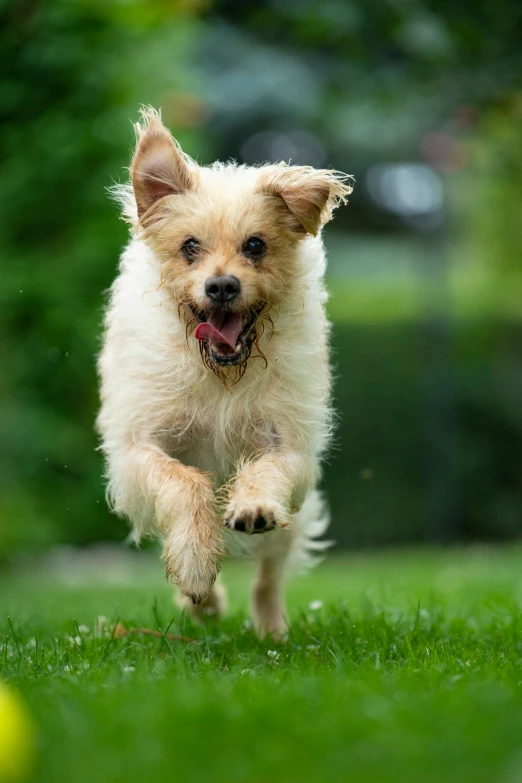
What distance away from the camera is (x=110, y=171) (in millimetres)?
10492

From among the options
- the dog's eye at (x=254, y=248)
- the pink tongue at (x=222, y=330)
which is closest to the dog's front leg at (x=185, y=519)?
the pink tongue at (x=222, y=330)

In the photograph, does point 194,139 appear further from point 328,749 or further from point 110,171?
point 328,749

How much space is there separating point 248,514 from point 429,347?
9.43 m

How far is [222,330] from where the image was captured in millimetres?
4035

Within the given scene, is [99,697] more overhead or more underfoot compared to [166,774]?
more underfoot

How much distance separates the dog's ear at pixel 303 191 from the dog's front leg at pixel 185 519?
1075 mm

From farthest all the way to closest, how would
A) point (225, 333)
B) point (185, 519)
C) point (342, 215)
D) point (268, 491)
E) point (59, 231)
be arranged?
point (342, 215), point (59, 231), point (225, 333), point (185, 519), point (268, 491)

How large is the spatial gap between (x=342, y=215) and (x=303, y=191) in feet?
34.3

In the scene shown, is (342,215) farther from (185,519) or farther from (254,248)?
(185,519)

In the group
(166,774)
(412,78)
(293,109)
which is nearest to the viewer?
(166,774)

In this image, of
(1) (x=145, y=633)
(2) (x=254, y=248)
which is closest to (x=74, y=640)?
(1) (x=145, y=633)

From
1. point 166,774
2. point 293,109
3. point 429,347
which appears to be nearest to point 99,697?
point 166,774

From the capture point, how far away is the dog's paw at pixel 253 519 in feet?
12.0

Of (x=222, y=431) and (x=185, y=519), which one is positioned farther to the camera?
Answer: (x=222, y=431)
